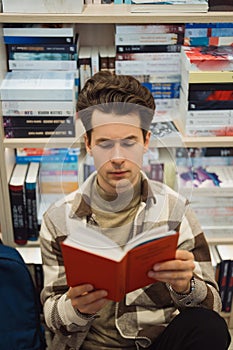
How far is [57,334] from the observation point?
1344mm

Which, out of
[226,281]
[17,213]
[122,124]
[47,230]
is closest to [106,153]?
[122,124]

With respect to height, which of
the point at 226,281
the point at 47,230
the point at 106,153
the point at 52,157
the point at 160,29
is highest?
the point at 160,29

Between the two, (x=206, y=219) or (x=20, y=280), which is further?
(x=206, y=219)

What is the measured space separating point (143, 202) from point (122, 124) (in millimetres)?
219

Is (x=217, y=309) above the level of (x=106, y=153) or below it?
below

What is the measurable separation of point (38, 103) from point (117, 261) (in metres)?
0.77

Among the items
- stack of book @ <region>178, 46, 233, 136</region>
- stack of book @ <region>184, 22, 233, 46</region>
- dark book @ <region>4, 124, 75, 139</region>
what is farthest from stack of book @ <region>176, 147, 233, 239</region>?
dark book @ <region>4, 124, 75, 139</region>

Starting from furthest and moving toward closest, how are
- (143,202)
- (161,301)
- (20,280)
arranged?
(20,280)
(161,301)
(143,202)

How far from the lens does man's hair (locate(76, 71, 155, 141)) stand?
1201 millimetres

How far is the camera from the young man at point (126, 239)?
1177 millimetres

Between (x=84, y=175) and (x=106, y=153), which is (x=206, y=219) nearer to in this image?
(x=84, y=175)

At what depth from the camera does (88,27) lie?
1.73 m

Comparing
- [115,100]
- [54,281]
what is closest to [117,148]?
[115,100]

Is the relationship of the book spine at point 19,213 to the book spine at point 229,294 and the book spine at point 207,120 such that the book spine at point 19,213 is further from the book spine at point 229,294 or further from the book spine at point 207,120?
the book spine at point 229,294
